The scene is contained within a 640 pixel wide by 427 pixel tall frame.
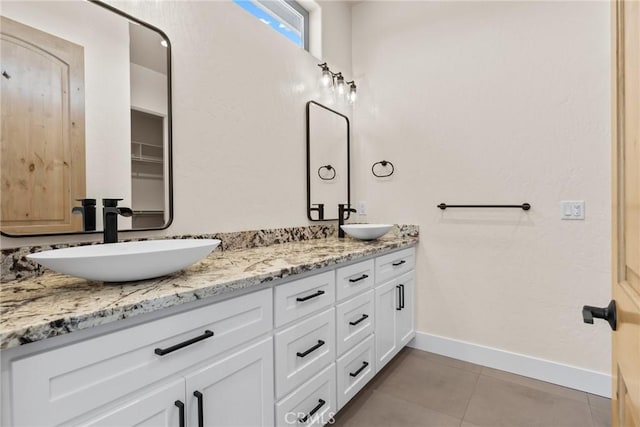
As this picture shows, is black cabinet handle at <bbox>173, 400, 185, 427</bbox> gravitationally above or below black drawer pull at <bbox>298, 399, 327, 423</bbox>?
above

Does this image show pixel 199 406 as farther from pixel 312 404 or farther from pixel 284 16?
pixel 284 16

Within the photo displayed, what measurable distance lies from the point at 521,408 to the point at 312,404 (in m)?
1.20

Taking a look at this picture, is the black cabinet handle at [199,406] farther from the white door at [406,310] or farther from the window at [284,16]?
the window at [284,16]

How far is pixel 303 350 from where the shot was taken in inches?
52.4

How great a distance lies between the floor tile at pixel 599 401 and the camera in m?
1.80

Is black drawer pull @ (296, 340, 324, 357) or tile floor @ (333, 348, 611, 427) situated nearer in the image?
black drawer pull @ (296, 340, 324, 357)

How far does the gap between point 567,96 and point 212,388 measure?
2.38 meters

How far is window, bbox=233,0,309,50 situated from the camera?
210cm

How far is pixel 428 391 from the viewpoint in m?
1.93

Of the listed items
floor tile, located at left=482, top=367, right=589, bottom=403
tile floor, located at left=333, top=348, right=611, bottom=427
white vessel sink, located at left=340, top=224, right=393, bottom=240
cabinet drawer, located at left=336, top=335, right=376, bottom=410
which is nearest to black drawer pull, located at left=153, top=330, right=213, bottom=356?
cabinet drawer, located at left=336, top=335, right=376, bottom=410

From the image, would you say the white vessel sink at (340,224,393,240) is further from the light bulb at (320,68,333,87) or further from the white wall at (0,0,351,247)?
the light bulb at (320,68,333,87)

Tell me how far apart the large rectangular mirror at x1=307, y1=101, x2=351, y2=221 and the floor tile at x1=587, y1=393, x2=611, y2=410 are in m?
1.89

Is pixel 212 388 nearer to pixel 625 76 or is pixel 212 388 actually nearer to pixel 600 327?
pixel 625 76

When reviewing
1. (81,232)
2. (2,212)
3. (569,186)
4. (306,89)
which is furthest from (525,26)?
(2,212)
